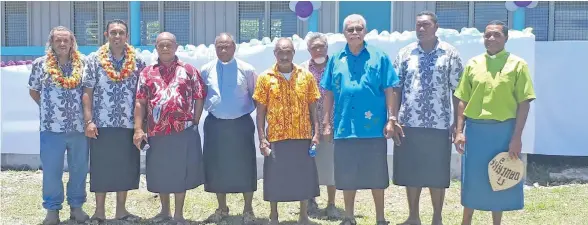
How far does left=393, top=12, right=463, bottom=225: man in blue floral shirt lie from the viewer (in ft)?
15.6

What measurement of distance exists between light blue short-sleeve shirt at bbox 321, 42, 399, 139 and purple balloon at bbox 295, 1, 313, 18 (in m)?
3.91

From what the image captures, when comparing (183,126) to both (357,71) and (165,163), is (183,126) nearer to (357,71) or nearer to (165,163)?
(165,163)

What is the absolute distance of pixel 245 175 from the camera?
17.1 feet

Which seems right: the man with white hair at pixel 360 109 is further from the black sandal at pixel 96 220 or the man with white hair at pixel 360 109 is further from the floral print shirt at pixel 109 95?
the black sandal at pixel 96 220

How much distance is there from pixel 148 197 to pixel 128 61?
1.88 m

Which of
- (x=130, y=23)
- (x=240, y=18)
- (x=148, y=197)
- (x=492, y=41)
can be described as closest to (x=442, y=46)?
(x=492, y=41)

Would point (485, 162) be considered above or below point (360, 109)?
below

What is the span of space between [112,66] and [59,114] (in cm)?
58

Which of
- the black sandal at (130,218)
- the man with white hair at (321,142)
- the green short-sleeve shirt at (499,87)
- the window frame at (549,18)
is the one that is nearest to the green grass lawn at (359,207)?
the black sandal at (130,218)

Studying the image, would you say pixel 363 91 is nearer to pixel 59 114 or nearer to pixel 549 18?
pixel 59 114

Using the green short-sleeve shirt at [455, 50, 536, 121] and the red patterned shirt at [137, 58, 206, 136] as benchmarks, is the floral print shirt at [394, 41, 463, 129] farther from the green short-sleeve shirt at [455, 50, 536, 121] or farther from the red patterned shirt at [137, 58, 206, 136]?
the red patterned shirt at [137, 58, 206, 136]

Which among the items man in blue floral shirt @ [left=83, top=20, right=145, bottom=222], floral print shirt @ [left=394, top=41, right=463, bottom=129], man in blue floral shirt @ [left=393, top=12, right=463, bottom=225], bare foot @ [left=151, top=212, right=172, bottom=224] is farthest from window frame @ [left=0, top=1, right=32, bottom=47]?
A: floral print shirt @ [left=394, top=41, right=463, bottom=129]

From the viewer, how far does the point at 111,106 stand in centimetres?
503

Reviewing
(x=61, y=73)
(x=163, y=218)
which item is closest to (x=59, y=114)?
(x=61, y=73)
